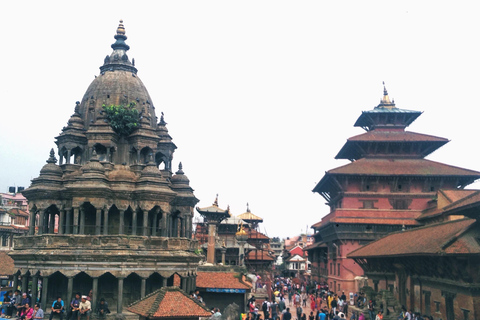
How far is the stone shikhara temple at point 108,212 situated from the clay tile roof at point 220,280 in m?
1.86

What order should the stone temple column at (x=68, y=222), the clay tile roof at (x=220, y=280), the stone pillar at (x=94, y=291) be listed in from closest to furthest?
1. the stone pillar at (x=94, y=291)
2. the stone temple column at (x=68, y=222)
3. the clay tile roof at (x=220, y=280)

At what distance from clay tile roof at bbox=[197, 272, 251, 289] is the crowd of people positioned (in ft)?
28.1

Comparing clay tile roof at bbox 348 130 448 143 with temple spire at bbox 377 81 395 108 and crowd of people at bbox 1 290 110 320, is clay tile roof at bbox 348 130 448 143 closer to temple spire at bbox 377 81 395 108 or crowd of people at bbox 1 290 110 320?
temple spire at bbox 377 81 395 108

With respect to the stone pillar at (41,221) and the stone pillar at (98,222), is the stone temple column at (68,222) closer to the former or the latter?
the stone pillar at (41,221)

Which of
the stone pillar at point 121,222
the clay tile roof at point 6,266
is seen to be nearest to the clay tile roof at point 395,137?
the stone pillar at point 121,222

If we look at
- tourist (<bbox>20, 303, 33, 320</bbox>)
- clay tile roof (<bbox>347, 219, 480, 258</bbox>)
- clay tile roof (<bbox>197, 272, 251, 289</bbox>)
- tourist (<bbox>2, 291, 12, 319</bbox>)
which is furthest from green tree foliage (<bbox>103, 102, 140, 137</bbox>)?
clay tile roof (<bbox>347, 219, 480, 258</bbox>)

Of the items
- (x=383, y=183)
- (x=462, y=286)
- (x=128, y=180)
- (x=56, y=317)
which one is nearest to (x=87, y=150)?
(x=128, y=180)

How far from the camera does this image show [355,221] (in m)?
47.0

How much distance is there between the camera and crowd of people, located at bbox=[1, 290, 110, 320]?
2573 centimetres

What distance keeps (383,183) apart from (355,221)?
5.47 meters

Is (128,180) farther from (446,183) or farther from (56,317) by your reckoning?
(446,183)

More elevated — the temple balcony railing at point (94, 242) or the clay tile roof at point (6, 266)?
the temple balcony railing at point (94, 242)

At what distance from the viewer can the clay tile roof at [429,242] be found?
21656 millimetres

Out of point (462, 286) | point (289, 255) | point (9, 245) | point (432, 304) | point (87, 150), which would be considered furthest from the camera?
point (289, 255)
